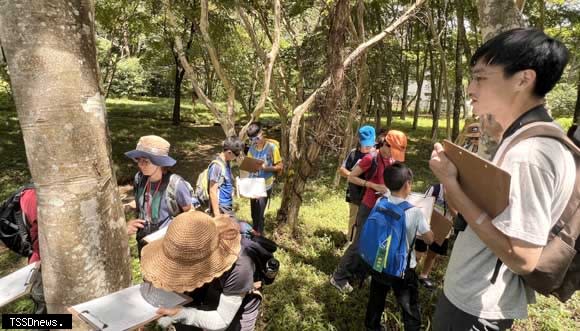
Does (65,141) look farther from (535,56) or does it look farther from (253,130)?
(253,130)

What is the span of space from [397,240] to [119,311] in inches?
80.2

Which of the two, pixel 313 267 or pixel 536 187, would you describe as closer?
pixel 536 187

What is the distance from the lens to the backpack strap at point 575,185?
1.27 metres

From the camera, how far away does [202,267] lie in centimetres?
188

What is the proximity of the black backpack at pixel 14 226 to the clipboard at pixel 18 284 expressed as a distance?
290 millimetres

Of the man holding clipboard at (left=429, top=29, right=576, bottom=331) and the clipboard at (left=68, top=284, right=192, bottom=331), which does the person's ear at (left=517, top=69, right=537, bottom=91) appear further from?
the clipboard at (left=68, top=284, right=192, bottom=331)

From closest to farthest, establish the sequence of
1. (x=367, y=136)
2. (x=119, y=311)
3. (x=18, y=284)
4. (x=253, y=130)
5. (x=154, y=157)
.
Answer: (x=119, y=311) < (x=18, y=284) < (x=154, y=157) < (x=367, y=136) < (x=253, y=130)

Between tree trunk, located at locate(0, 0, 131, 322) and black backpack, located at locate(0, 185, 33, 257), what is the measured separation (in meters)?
1.04

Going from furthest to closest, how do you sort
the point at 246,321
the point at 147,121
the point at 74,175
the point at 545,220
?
the point at 147,121
the point at 246,321
the point at 74,175
the point at 545,220

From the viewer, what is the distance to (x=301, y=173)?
499cm

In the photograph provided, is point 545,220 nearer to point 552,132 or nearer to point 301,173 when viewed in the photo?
point 552,132

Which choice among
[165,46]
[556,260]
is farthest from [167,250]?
[165,46]

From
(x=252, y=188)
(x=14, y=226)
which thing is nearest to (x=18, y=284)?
(x=14, y=226)

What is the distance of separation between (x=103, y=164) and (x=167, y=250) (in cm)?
54
